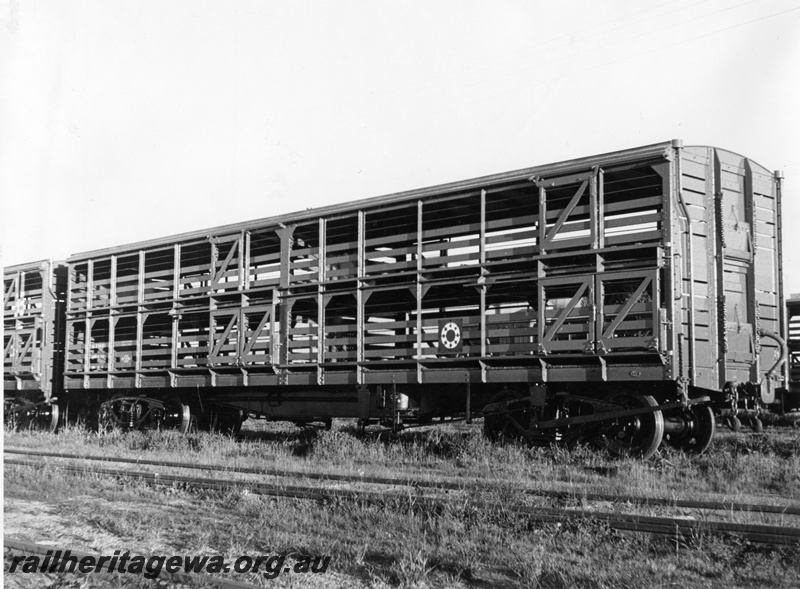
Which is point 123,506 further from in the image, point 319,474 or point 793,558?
point 793,558

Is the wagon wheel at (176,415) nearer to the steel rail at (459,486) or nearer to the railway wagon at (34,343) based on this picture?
the steel rail at (459,486)

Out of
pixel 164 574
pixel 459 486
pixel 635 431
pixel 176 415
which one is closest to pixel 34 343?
pixel 176 415

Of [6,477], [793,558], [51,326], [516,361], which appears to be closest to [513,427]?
[516,361]

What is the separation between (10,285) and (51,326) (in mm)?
1786

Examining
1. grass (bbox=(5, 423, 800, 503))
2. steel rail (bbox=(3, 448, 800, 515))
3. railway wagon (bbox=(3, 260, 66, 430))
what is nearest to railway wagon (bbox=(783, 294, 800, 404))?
grass (bbox=(5, 423, 800, 503))

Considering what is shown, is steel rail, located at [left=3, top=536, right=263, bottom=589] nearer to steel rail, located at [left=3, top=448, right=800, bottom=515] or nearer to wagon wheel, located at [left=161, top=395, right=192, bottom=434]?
steel rail, located at [left=3, top=448, right=800, bottom=515]

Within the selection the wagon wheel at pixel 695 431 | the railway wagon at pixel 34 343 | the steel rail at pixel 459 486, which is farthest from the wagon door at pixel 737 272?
the railway wagon at pixel 34 343

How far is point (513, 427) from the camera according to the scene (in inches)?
461

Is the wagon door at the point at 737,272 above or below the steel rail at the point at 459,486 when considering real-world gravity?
above

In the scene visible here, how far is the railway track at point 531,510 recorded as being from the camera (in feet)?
19.4

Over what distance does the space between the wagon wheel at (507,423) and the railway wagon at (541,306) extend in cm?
4

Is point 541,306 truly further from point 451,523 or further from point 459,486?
point 451,523

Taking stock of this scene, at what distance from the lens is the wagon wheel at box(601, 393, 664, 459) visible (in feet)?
33.6

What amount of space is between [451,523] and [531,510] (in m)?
0.91
